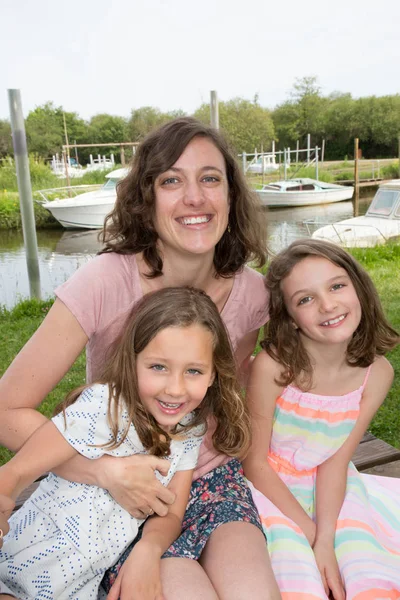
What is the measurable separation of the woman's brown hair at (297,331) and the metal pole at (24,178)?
4393 mm

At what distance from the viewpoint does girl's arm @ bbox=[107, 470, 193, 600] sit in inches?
53.2

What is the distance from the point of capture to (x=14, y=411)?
1658 mm

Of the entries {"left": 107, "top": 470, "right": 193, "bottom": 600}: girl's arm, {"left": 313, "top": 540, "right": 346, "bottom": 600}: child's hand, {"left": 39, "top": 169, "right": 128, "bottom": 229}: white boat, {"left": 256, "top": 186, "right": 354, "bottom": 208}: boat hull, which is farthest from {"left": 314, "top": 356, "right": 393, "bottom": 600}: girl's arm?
{"left": 256, "top": 186, "right": 354, "bottom": 208}: boat hull

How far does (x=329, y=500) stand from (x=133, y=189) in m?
1.24

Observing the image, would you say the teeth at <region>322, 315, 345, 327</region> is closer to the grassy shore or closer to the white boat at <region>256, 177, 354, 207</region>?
the grassy shore

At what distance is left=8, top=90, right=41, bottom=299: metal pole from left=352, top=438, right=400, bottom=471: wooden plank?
15.1 ft

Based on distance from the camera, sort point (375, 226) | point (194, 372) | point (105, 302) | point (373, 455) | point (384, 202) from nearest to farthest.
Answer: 1. point (194, 372)
2. point (105, 302)
3. point (373, 455)
4. point (375, 226)
5. point (384, 202)

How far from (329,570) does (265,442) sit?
43 cm

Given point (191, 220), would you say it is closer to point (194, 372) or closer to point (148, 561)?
point (194, 372)

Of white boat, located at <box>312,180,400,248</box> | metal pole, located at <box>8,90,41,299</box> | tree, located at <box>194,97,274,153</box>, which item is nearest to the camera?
metal pole, located at <box>8,90,41,299</box>

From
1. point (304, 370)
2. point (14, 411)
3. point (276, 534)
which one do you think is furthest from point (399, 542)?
point (14, 411)

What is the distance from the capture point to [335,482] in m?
1.85

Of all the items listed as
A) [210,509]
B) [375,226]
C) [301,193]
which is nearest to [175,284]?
[210,509]

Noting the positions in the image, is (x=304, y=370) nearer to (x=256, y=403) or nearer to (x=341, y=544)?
(x=256, y=403)
